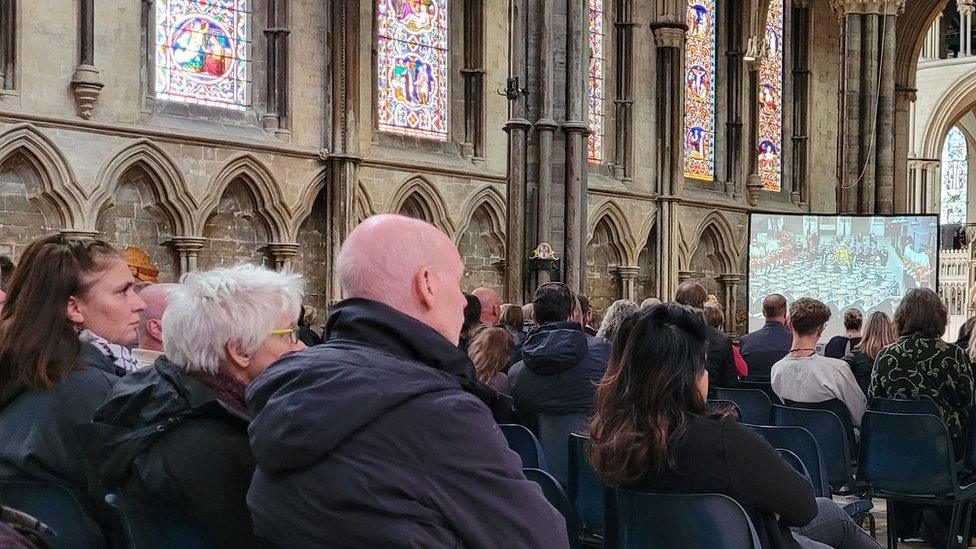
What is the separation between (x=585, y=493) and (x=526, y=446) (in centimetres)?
27

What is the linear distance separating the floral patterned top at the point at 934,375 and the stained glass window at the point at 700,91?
49.7 ft

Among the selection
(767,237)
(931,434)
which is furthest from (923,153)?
(931,434)

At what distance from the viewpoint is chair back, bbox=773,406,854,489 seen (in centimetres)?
539

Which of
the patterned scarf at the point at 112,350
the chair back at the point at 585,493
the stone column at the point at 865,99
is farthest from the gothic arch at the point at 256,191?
the patterned scarf at the point at 112,350

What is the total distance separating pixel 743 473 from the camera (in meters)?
2.94

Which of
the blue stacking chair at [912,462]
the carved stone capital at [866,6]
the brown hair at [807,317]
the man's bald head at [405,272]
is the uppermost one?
the carved stone capital at [866,6]

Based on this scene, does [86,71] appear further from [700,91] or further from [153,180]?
[700,91]

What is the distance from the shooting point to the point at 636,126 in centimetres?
1941

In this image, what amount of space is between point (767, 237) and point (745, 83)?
5622 millimetres

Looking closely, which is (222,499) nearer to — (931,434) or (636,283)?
(931,434)

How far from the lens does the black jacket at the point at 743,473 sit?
294cm

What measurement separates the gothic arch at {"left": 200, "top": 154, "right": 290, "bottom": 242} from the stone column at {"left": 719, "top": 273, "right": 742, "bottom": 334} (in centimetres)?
Answer: 899

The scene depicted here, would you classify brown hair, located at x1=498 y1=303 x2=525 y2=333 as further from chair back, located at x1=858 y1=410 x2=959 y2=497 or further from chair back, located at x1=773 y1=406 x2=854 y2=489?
chair back, located at x1=858 y1=410 x2=959 y2=497

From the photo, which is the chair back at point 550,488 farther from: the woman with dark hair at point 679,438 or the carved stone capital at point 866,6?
the carved stone capital at point 866,6
